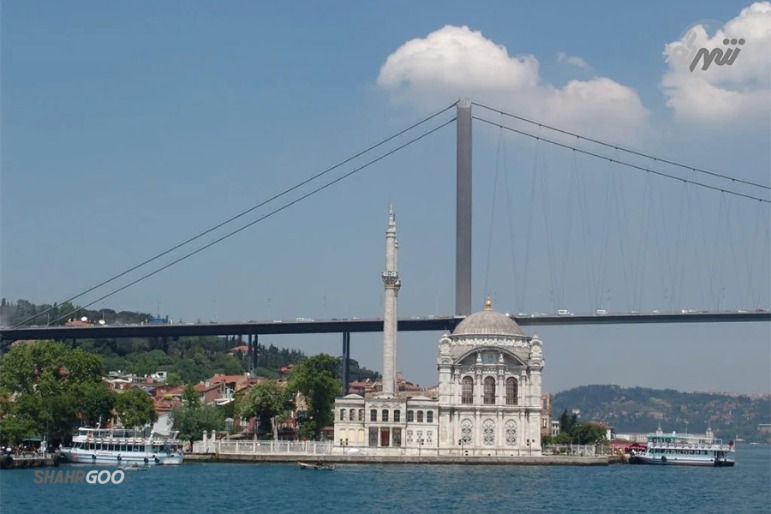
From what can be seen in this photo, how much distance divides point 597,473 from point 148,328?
38575 millimetres

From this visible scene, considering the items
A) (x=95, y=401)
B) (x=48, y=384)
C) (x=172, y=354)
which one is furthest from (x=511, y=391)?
(x=172, y=354)

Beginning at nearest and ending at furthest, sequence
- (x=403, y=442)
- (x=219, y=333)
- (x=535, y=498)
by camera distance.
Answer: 1. (x=535, y=498)
2. (x=403, y=442)
3. (x=219, y=333)

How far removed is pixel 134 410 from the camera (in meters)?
67.0

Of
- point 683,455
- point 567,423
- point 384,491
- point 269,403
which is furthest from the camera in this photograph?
point 567,423

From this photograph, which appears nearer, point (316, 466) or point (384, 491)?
point (384, 491)

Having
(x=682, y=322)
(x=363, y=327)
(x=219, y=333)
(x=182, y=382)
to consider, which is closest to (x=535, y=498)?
(x=682, y=322)

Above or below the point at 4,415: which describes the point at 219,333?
above

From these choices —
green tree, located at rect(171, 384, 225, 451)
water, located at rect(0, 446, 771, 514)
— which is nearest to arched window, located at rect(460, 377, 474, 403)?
water, located at rect(0, 446, 771, 514)

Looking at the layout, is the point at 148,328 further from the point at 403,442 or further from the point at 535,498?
the point at 535,498

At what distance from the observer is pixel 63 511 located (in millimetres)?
39344

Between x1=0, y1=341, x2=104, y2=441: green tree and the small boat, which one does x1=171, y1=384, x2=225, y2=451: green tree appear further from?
the small boat

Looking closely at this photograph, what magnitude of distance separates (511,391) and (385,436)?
273 inches

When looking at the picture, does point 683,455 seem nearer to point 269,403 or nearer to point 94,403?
point 269,403

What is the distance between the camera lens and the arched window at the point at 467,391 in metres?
70.5
